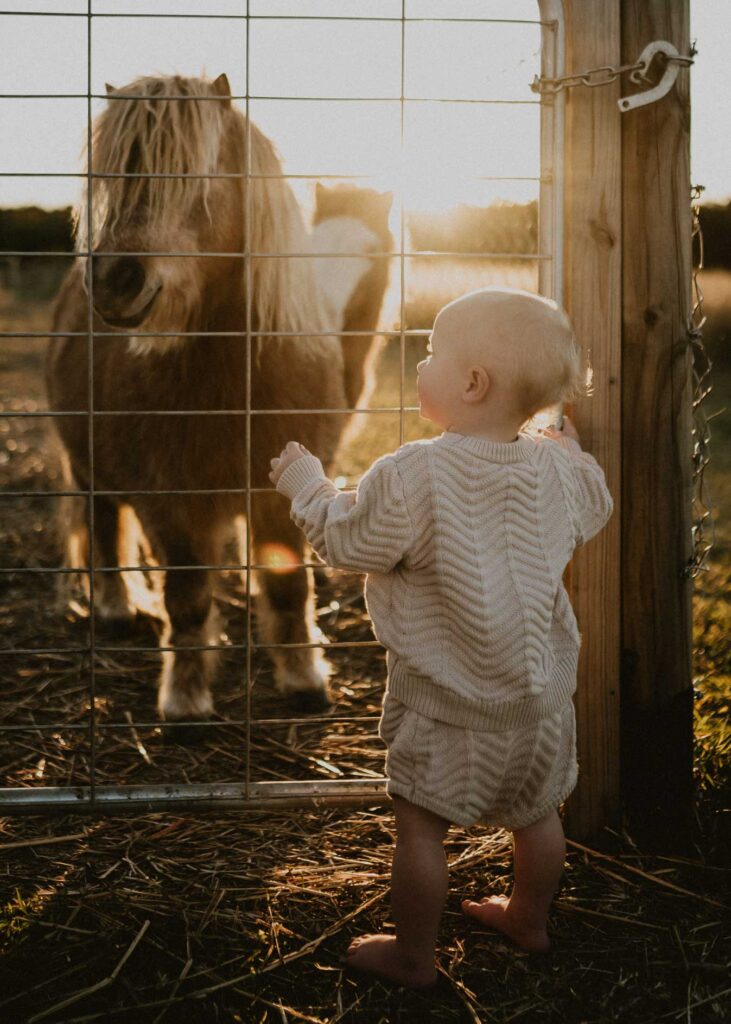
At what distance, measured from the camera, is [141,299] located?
8.74 feet

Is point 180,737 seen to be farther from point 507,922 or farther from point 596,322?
point 596,322

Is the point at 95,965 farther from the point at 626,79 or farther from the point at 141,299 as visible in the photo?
the point at 626,79

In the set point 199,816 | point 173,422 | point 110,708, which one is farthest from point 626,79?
point 110,708

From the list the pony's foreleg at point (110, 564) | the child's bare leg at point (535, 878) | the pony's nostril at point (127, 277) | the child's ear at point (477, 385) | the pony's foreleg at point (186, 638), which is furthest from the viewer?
the pony's foreleg at point (110, 564)

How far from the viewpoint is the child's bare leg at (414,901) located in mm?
1693

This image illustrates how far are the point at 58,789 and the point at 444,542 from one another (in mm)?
1271

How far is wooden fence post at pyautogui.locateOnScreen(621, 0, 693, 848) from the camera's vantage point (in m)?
2.08

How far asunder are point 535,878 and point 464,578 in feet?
1.95

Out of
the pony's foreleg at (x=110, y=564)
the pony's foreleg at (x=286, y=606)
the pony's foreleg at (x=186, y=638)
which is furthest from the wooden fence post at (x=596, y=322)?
the pony's foreleg at (x=110, y=564)

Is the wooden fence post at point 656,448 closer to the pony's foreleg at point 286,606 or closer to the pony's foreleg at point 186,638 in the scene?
the pony's foreleg at point 286,606

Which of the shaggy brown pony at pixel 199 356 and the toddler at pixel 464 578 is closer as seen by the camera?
the toddler at pixel 464 578

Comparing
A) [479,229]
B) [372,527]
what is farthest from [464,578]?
[479,229]

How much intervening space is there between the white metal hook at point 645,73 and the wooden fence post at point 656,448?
0.12 ft

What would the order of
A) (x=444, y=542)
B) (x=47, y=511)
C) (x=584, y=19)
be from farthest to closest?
(x=47, y=511) → (x=584, y=19) → (x=444, y=542)
